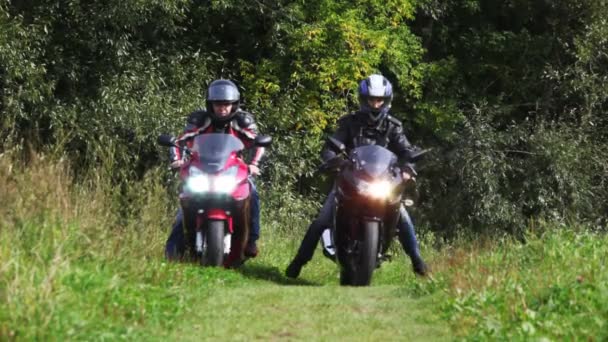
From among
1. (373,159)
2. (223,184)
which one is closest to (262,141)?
(223,184)

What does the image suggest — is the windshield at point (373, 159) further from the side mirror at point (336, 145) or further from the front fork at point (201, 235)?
the front fork at point (201, 235)

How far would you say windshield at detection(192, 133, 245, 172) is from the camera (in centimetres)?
1259

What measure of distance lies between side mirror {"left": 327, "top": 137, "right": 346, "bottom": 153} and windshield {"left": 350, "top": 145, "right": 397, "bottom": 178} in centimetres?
21

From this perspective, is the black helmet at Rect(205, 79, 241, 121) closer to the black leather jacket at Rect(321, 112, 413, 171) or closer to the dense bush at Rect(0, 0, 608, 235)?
the black leather jacket at Rect(321, 112, 413, 171)

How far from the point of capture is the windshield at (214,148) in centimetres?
1259

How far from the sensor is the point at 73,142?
22875mm

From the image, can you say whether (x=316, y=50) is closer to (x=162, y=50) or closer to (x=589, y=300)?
(x=162, y=50)

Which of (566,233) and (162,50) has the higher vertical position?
(162,50)

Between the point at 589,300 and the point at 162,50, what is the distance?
702 inches

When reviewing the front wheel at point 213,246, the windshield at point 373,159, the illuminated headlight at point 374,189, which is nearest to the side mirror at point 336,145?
the windshield at point 373,159

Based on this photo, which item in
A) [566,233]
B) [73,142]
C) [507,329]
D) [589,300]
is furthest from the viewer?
[73,142]

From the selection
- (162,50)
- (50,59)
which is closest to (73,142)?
(50,59)

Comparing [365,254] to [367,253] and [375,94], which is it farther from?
[375,94]

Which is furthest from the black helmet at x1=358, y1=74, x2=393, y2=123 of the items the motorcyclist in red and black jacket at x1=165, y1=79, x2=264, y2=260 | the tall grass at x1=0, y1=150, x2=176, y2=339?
the tall grass at x1=0, y1=150, x2=176, y2=339
